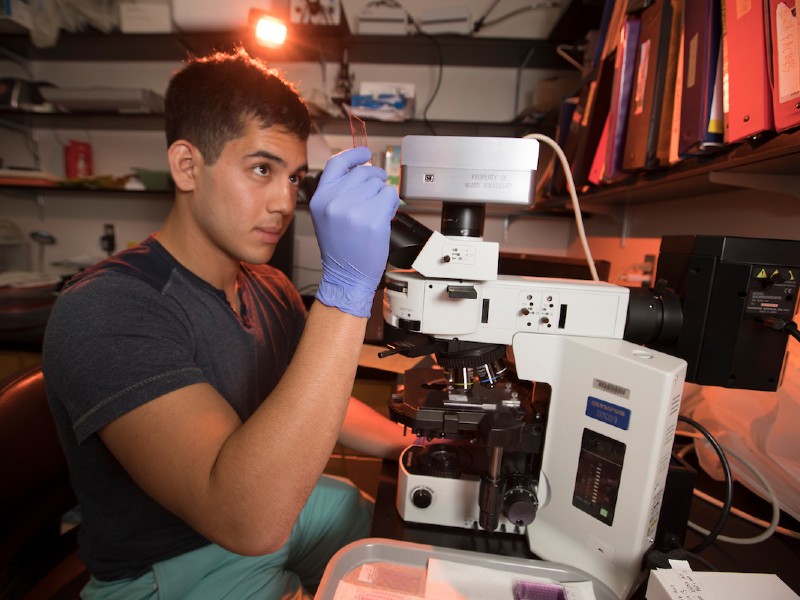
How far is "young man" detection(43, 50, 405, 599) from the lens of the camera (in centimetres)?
52

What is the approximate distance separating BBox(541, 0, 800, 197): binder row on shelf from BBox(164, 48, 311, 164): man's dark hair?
81cm

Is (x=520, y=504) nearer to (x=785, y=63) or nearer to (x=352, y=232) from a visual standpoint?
(x=352, y=232)

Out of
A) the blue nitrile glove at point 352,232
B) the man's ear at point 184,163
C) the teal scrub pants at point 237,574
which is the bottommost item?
the teal scrub pants at point 237,574

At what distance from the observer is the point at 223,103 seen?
0.81 metres

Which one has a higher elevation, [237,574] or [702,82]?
→ [702,82]

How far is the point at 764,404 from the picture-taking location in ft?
2.55

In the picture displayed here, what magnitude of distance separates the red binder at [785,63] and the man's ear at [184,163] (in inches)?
40.3

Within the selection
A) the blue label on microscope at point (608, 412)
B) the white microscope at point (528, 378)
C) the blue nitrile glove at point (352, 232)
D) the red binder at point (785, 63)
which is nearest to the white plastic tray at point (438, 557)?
the white microscope at point (528, 378)

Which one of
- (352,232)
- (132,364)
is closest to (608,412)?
(352,232)

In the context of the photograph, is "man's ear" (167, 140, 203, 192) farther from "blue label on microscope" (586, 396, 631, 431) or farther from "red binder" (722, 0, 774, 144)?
"red binder" (722, 0, 774, 144)

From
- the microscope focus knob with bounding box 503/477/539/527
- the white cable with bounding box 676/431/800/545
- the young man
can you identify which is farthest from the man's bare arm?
the white cable with bounding box 676/431/800/545

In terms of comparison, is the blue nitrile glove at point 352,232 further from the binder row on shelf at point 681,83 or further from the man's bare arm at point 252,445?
the binder row on shelf at point 681,83

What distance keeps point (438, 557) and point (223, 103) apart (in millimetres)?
928

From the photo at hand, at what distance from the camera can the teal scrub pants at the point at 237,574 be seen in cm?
71
